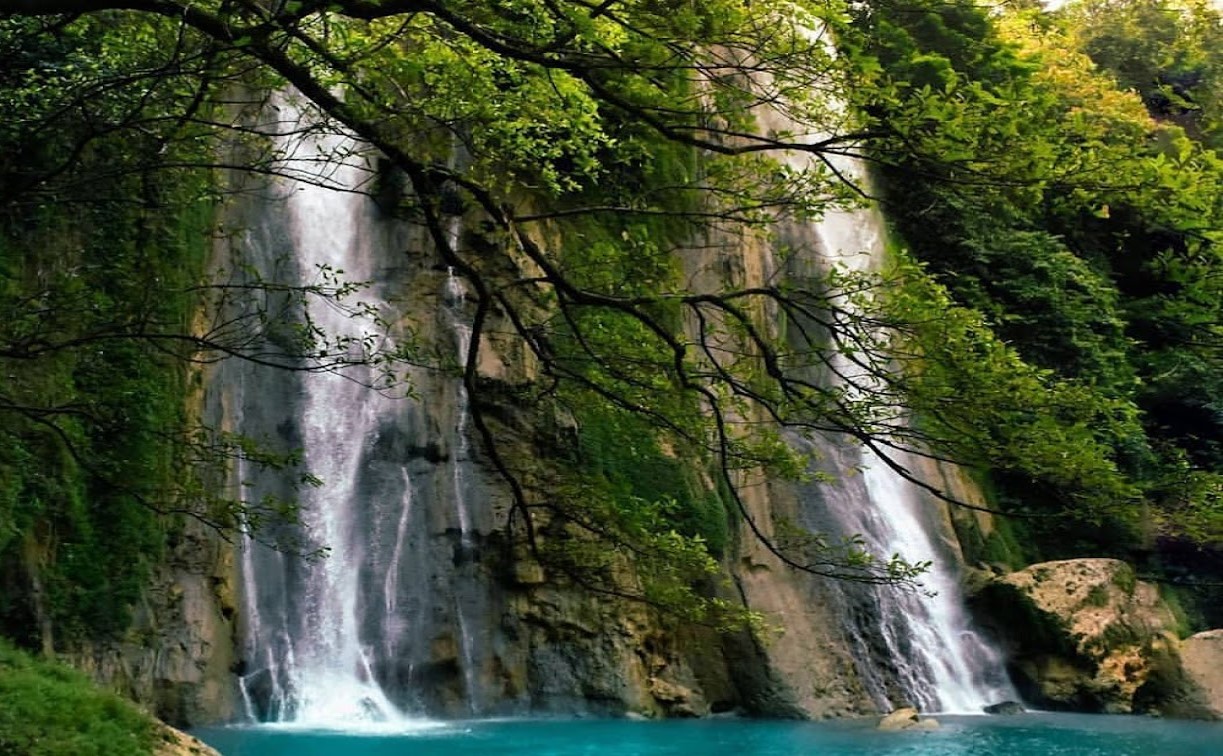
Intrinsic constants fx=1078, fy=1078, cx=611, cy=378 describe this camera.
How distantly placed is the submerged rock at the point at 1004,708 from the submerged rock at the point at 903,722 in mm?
1963

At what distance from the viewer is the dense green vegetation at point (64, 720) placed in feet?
20.5

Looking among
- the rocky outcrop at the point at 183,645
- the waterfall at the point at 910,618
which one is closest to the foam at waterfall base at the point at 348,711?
the rocky outcrop at the point at 183,645

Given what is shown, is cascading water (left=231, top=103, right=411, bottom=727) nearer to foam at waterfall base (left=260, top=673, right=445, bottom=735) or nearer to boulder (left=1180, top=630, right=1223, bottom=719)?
foam at waterfall base (left=260, top=673, right=445, bottom=735)

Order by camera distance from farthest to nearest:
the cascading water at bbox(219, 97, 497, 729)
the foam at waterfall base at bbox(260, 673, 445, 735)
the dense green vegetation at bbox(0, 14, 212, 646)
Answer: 1. the cascading water at bbox(219, 97, 497, 729)
2. the foam at waterfall base at bbox(260, 673, 445, 735)
3. the dense green vegetation at bbox(0, 14, 212, 646)

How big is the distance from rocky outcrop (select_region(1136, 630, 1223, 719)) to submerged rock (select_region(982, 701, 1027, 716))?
220cm

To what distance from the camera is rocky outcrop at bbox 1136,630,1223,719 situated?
51.9ft

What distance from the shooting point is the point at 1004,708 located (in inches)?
602

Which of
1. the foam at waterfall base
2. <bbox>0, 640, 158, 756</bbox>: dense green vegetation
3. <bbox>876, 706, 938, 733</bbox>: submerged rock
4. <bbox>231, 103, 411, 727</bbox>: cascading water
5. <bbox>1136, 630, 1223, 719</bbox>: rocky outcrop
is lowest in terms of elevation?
<bbox>1136, 630, 1223, 719</bbox>: rocky outcrop

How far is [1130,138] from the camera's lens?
4.16 metres

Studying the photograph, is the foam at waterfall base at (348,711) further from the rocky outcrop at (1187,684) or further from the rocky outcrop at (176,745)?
the rocky outcrop at (1187,684)

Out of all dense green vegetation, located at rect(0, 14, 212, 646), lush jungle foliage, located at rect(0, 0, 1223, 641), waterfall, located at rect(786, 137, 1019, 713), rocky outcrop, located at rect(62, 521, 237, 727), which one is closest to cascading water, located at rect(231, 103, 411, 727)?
rocky outcrop, located at rect(62, 521, 237, 727)

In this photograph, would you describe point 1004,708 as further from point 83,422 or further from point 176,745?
point 83,422

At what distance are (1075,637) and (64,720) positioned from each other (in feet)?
46.4

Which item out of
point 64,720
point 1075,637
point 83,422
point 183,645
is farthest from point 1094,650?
point 64,720
